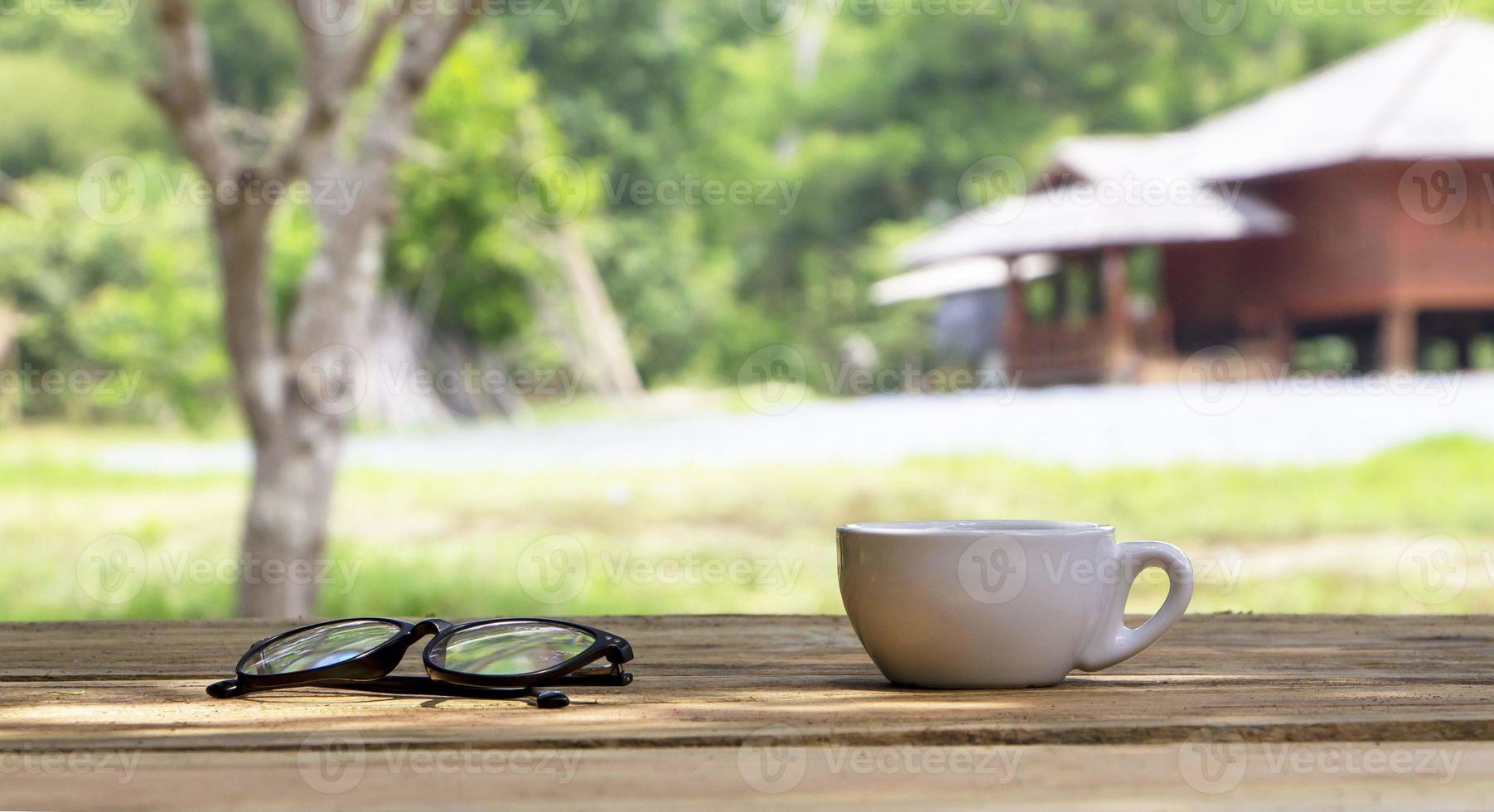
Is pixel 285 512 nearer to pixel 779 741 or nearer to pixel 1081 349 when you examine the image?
pixel 779 741

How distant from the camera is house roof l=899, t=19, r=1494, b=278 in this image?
691 cm

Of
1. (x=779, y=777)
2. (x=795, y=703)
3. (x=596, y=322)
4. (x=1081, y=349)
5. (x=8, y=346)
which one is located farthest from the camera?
(x=596, y=322)

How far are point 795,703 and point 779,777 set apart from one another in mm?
113

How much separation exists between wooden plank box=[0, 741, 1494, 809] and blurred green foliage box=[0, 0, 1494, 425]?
7.46m

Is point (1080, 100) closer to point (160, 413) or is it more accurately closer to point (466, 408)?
point (466, 408)

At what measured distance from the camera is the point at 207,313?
7996 millimetres

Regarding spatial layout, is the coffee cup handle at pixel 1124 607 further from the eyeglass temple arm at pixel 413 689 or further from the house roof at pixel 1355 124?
the house roof at pixel 1355 124

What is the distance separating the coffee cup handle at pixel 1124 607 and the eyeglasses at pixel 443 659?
18 cm

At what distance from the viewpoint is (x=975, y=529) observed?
1.97 feet

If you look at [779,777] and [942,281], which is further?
[942,281]

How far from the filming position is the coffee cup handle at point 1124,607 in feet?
1.89

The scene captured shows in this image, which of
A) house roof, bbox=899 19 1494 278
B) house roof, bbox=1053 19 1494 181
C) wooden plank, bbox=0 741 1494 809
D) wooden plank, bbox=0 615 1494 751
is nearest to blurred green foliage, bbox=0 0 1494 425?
house roof, bbox=1053 19 1494 181

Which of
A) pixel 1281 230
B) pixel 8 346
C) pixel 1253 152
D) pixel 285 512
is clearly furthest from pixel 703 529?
pixel 8 346

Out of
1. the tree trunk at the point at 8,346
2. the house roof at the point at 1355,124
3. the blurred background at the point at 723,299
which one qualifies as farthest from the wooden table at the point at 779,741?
the tree trunk at the point at 8,346
